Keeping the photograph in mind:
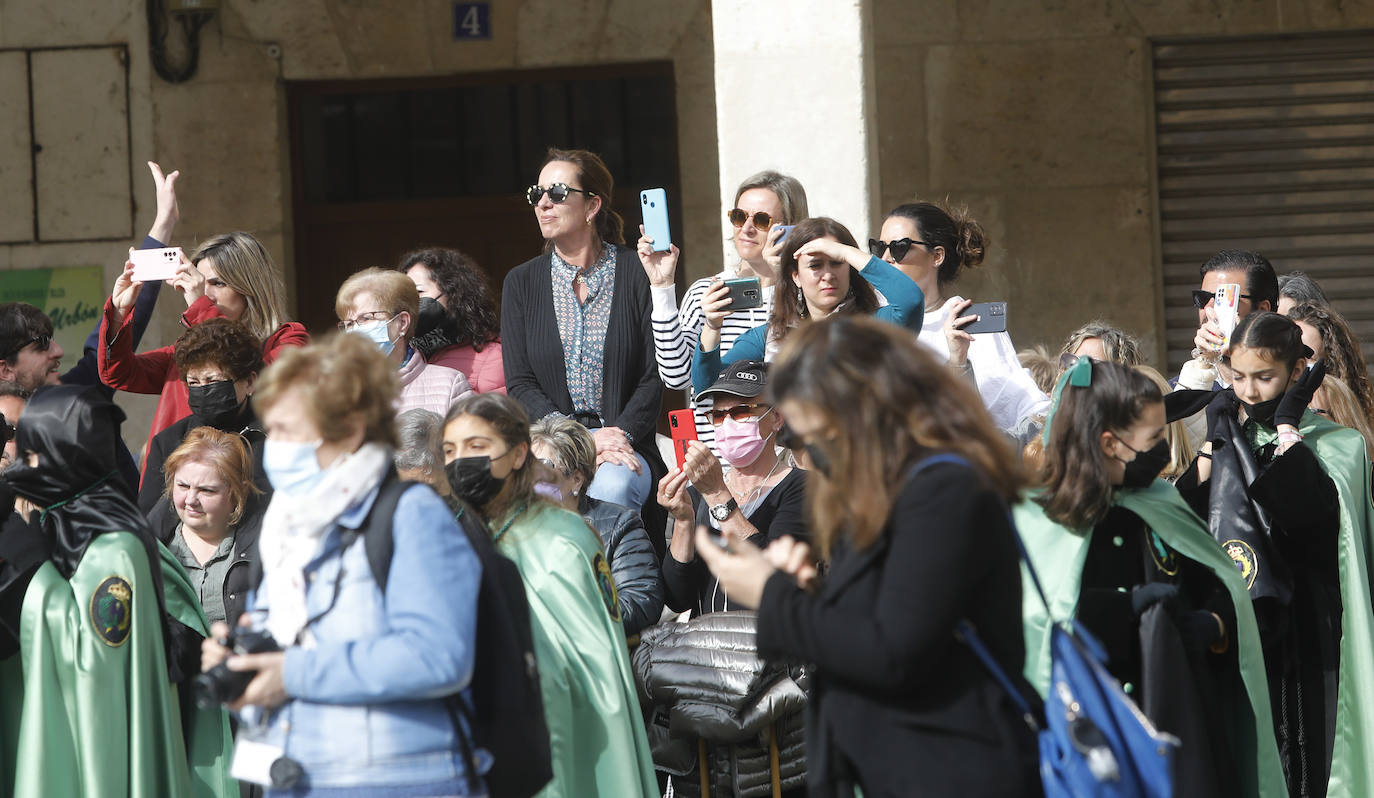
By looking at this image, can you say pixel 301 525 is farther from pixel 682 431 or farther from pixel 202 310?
pixel 202 310

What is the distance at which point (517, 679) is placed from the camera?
3012mm

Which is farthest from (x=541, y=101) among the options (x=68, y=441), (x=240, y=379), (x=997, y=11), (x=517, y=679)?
(x=517, y=679)

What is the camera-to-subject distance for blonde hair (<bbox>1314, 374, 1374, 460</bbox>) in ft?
17.4

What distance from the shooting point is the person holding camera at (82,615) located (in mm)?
Result: 4242

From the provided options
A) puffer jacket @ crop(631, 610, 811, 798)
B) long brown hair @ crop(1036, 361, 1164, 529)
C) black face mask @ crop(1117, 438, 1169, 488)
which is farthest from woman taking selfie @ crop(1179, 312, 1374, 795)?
puffer jacket @ crop(631, 610, 811, 798)

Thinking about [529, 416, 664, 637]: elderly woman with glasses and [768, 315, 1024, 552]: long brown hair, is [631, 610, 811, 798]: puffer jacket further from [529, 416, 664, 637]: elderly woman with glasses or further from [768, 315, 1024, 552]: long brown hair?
[768, 315, 1024, 552]: long brown hair

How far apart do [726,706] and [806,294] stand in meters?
1.44

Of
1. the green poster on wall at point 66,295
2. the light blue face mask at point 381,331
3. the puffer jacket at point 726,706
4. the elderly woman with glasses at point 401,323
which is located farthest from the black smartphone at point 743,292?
the green poster on wall at point 66,295

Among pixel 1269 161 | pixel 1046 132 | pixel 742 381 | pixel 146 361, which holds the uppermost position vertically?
pixel 1046 132

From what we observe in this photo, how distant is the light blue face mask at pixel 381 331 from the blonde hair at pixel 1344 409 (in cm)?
327

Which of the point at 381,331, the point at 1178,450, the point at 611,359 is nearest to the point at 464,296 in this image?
the point at 381,331

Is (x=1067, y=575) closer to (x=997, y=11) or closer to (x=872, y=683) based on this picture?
(x=872, y=683)

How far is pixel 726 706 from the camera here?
188 inches

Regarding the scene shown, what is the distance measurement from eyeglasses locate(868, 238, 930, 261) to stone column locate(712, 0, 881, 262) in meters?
0.72
